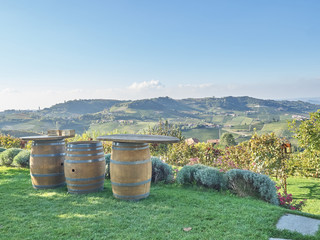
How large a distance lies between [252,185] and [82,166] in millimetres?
3234

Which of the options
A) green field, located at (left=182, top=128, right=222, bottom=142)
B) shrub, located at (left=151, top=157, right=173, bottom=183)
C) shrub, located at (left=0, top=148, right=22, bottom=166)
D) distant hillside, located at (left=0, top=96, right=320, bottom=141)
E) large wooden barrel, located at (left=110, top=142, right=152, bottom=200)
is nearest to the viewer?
large wooden barrel, located at (left=110, top=142, right=152, bottom=200)

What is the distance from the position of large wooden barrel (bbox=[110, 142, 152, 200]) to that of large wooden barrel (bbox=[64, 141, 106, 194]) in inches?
20.9

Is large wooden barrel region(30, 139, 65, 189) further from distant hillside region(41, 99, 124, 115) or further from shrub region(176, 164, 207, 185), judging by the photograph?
distant hillside region(41, 99, 124, 115)

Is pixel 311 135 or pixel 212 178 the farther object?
pixel 311 135

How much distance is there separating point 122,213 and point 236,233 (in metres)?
1.60

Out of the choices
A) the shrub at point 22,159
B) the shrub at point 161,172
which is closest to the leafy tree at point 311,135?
the shrub at point 161,172

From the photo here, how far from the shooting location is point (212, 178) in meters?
4.96

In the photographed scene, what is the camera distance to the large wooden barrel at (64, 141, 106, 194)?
4.41m

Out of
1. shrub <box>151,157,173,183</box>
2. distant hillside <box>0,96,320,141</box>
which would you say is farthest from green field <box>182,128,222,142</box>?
shrub <box>151,157,173,183</box>

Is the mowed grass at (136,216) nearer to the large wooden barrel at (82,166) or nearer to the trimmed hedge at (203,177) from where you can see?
the large wooden barrel at (82,166)

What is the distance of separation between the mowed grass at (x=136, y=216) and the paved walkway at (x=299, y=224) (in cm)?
9

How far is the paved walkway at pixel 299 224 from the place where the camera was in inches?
114

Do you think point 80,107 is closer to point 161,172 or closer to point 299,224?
Answer: point 161,172

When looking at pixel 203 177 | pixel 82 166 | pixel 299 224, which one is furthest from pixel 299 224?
pixel 82 166
